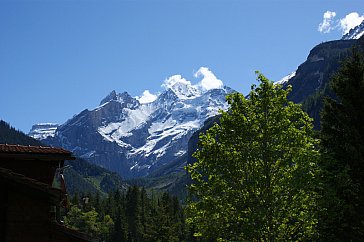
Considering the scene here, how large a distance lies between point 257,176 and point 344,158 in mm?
6319

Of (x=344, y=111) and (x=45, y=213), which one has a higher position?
(x=344, y=111)

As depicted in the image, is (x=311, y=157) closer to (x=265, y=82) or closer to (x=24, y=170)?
(x=265, y=82)

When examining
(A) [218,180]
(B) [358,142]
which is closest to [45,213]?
(A) [218,180]

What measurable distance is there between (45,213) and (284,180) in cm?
1306

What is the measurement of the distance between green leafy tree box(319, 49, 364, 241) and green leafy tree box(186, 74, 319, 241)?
0.98m

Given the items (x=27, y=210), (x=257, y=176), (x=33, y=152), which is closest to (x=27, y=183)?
(x=27, y=210)

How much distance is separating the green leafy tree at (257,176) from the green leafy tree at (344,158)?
0.98 meters

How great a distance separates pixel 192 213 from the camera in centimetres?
2717

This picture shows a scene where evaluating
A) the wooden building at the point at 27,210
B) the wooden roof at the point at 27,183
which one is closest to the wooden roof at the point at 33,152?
the wooden building at the point at 27,210

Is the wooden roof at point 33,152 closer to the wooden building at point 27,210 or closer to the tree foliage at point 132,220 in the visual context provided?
the wooden building at point 27,210

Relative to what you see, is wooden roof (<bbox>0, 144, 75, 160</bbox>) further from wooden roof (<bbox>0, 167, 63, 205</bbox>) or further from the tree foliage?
the tree foliage

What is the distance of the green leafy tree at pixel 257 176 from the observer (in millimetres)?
24859

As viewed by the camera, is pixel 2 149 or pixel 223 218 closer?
pixel 2 149

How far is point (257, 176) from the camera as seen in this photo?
25156 millimetres
